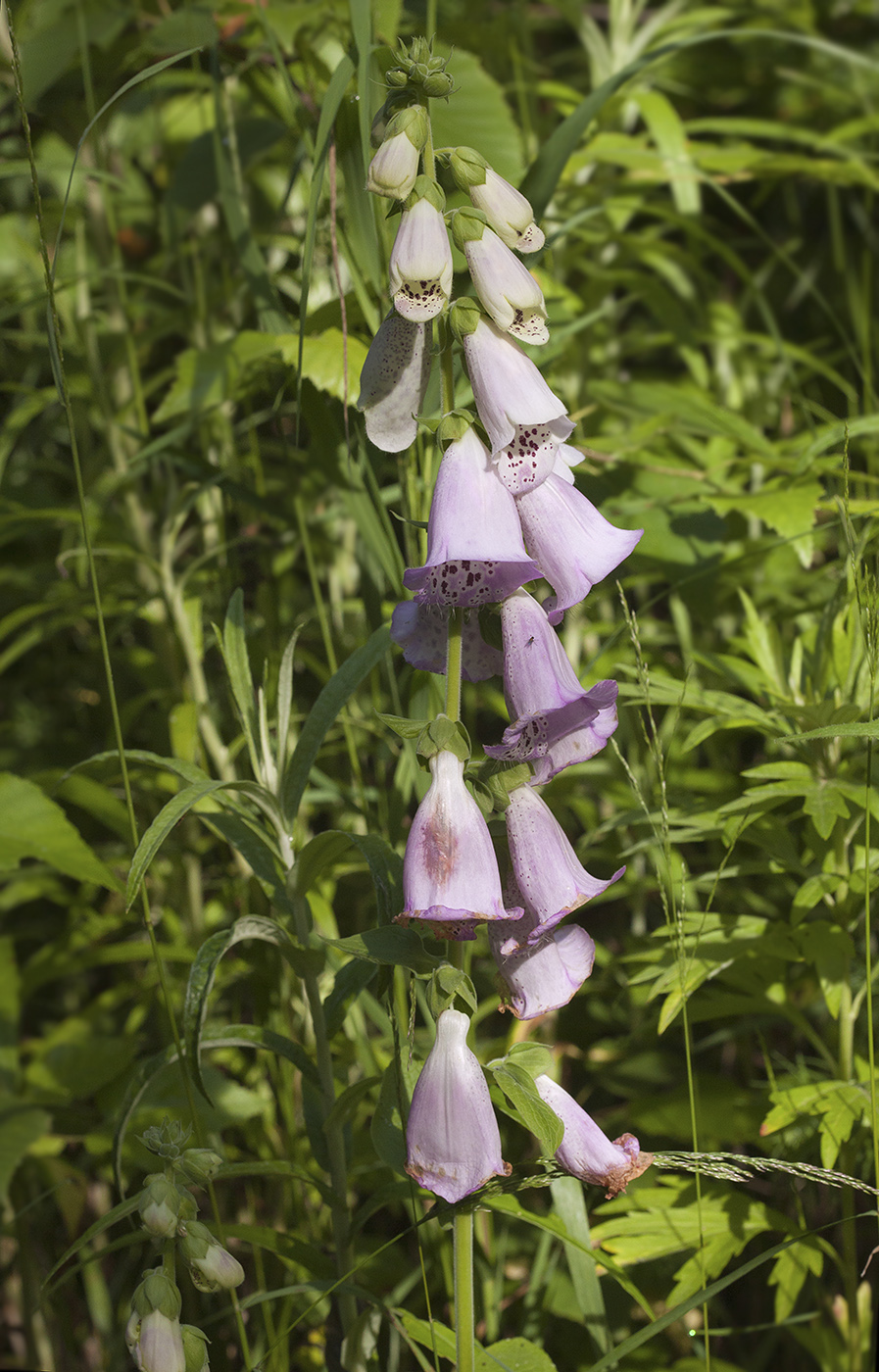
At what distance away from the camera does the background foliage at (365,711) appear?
1.33 metres

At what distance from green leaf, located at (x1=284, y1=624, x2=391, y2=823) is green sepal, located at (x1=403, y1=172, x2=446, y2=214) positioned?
1.55 ft

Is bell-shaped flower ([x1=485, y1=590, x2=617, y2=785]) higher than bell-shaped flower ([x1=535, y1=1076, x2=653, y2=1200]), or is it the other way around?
bell-shaped flower ([x1=485, y1=590, x2=617, y2=785])

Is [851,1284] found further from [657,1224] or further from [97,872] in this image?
[97,872]

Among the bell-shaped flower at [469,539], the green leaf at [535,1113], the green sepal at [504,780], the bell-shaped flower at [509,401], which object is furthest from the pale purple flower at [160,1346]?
the bell-shaped flower at [509,401]

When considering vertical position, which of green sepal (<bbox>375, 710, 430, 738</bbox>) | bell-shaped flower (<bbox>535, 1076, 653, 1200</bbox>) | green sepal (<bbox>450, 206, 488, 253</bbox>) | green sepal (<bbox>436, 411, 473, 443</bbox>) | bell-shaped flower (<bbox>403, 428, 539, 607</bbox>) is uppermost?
green sepal (<bbox>450, 206, 488, 253</bbox>)

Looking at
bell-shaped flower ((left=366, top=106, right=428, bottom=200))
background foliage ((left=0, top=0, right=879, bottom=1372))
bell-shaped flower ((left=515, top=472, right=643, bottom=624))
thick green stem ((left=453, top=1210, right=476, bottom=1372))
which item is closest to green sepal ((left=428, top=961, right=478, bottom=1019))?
background foliage ((left=0, top=0, right=879, bottom=1372))

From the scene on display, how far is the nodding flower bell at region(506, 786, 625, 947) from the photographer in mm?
938

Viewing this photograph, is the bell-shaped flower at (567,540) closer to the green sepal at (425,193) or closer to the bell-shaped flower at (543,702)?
the bell-shaped flower at (543,702)

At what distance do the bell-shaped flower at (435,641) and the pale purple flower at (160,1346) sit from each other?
2.00 ft

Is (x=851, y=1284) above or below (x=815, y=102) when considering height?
below

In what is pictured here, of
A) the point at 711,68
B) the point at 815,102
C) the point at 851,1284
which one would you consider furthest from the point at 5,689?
the point at 815,102

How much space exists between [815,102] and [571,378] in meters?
1.46

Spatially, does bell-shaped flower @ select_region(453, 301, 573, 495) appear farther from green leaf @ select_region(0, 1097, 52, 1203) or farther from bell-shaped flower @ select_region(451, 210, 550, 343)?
green leaf @ select_region(0, 1097, 52, 1203)

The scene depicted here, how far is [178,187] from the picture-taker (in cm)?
197
